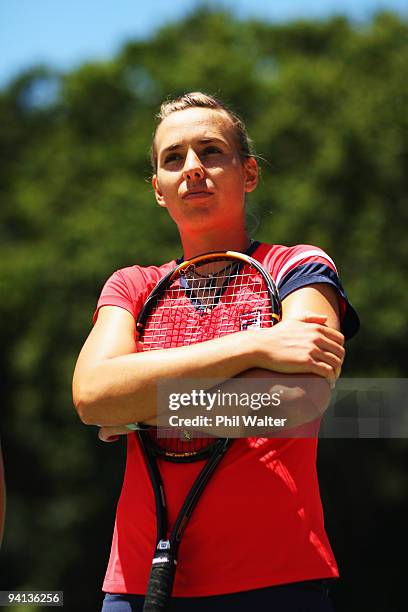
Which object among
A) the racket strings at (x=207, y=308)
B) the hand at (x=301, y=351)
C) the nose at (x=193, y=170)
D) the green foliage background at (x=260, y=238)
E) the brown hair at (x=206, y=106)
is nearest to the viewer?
the hand at (x=301, y=351)

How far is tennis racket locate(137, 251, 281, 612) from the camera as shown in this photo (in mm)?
2914

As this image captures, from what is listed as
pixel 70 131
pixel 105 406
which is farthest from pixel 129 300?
pixel 70 131

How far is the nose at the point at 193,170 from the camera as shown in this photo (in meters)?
3.39

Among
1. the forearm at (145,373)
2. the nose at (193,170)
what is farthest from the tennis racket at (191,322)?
the nose at (193,170)

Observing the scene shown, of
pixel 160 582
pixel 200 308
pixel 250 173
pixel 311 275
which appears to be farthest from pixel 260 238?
pixel 160 582

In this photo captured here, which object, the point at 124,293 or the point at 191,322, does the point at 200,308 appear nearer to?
the point at 191,322

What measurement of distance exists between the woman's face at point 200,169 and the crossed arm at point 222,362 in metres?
0.46

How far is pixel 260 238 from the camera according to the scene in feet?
55.5

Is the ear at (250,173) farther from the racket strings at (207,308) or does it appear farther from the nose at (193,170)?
the racket strings at (207,308)

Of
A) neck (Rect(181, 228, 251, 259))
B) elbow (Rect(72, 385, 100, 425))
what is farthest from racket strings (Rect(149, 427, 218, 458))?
neck (Rect(181, 228, 251, 259))

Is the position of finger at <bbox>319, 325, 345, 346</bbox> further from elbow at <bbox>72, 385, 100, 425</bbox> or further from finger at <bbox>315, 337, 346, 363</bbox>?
elbow at <bbox>72, 385, 100, 425</bbox>

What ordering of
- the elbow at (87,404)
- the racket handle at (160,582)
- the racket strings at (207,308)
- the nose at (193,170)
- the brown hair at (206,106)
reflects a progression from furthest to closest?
1. the brown hair at (206,106)
2. the nose at (193,170)
3. the racket strings at (207,308)
4. the elbow at (87,404)
5. the racket handle at (160,582)

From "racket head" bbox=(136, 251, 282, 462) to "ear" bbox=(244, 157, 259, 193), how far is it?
15.6 inches

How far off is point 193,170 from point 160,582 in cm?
135
